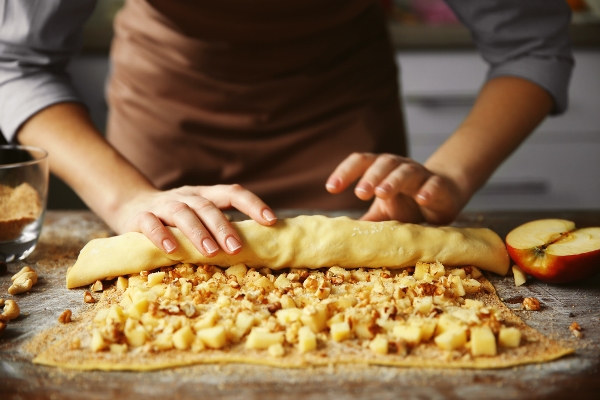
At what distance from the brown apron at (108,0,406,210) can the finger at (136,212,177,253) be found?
574mm

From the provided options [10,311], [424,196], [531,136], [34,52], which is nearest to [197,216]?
[10,311]

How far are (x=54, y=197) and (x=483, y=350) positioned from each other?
7.23 ft

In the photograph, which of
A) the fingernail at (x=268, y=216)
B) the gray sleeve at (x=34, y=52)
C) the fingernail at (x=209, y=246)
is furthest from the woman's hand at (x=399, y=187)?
the gray sleeve at (x=34, y=52)

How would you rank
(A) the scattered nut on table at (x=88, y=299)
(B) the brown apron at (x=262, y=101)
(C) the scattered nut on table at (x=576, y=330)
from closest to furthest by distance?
(C) the scattered nut on table at (x=576, y=330)
(A) the scattered nut on table at (x=88, y=299)
(B) the brown apron at (x=262, y=101)

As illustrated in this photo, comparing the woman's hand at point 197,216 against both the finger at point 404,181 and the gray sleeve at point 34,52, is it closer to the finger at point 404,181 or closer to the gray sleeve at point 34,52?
the finger at point 404,181

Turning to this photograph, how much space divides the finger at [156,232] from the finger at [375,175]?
1.06 feet

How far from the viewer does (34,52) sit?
118 cm

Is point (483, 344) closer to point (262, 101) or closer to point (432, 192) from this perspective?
point (432, 192)

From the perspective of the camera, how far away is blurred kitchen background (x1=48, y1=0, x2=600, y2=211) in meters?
2.35

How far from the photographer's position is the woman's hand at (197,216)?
94 cm

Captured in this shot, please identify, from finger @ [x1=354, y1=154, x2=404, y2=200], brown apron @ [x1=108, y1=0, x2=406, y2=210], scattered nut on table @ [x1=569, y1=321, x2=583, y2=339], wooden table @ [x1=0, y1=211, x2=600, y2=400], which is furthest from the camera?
brown apron @ [x1=108, y1=0, x2=406, y2=210]

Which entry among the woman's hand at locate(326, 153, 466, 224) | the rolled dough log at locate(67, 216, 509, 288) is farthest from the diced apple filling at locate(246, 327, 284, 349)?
the woman's hand at locate(326, 153, 466, 224)

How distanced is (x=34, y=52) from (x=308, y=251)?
686mm

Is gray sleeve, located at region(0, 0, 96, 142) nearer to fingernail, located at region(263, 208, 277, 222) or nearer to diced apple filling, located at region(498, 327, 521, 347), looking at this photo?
fingernail, located at region(263, 208, 277, 222)
